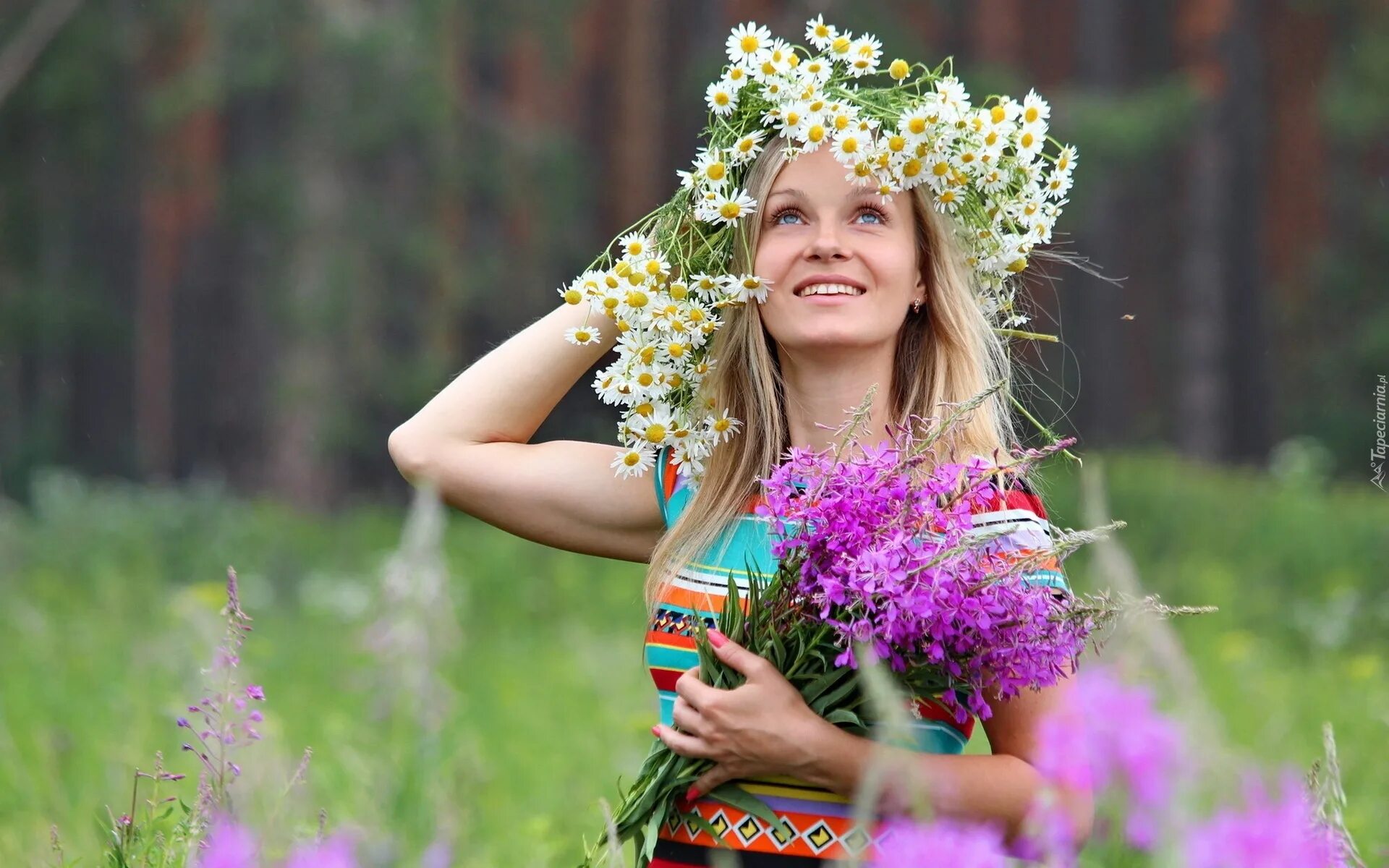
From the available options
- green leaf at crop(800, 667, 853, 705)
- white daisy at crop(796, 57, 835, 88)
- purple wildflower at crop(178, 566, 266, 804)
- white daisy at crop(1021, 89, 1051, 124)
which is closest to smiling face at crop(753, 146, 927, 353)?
white daisy at crop(796, 57, 835, 88)

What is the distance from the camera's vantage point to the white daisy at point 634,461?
246 cm

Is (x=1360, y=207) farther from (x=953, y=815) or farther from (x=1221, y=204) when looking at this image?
(x=953, y=815)

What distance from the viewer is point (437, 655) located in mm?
1070

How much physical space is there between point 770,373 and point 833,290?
0.58 ft

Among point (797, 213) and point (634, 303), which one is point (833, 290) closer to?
point (797, 213)

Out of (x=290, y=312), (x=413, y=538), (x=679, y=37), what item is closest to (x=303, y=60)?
(x=290, y=312)

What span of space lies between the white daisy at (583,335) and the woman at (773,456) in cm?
6

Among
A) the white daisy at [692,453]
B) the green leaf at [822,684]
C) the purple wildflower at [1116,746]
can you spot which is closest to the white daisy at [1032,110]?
the white daisy at [692,453]

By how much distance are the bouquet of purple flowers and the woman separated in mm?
62

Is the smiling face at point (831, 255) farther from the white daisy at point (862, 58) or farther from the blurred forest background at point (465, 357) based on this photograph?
the blurred forest background at point (465, 357)

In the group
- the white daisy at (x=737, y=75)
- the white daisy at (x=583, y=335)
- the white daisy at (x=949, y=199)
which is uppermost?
the white daisy at (x=737, y=75)

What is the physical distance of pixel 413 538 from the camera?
3.34 ft

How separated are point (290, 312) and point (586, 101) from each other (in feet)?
31.6

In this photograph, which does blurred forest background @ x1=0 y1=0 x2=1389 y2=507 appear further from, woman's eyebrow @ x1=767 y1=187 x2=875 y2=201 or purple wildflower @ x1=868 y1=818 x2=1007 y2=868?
purple wildflower @ x1=868 y1=818 x2=1007 y2=868
